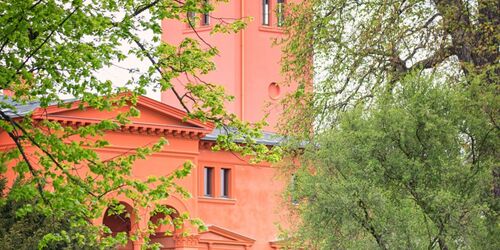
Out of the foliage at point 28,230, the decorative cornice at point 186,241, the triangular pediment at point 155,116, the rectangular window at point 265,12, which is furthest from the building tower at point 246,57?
the foliage at point 28,230

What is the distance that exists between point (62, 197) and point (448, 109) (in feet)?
40.9

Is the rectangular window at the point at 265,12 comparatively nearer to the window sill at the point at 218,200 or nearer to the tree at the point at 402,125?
the window sill at the point at 218,200

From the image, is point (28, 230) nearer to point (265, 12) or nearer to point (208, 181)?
point (208, 181)

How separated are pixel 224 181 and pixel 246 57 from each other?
6.24 metres

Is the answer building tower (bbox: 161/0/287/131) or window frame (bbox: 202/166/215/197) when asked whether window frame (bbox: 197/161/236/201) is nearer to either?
window frame (bbox: 202/166/215/197)

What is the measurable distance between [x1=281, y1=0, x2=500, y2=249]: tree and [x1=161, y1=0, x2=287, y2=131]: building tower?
27.7m

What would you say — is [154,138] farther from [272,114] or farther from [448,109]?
[448,109]

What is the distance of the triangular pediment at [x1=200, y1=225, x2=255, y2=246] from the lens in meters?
58.5

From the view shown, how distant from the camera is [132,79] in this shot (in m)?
25.1

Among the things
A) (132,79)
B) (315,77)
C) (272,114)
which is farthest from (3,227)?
(272,114)

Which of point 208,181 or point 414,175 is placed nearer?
point 414,175

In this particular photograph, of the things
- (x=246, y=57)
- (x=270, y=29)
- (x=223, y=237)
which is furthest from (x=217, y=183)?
(x=270, y=29)

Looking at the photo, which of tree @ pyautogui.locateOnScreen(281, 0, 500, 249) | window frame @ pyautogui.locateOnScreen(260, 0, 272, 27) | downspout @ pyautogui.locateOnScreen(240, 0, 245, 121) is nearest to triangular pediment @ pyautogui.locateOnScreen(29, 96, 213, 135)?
downspout @ pyautogui.locateOnScreen(240, 0, 245, 121)

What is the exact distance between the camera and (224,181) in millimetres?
60594
